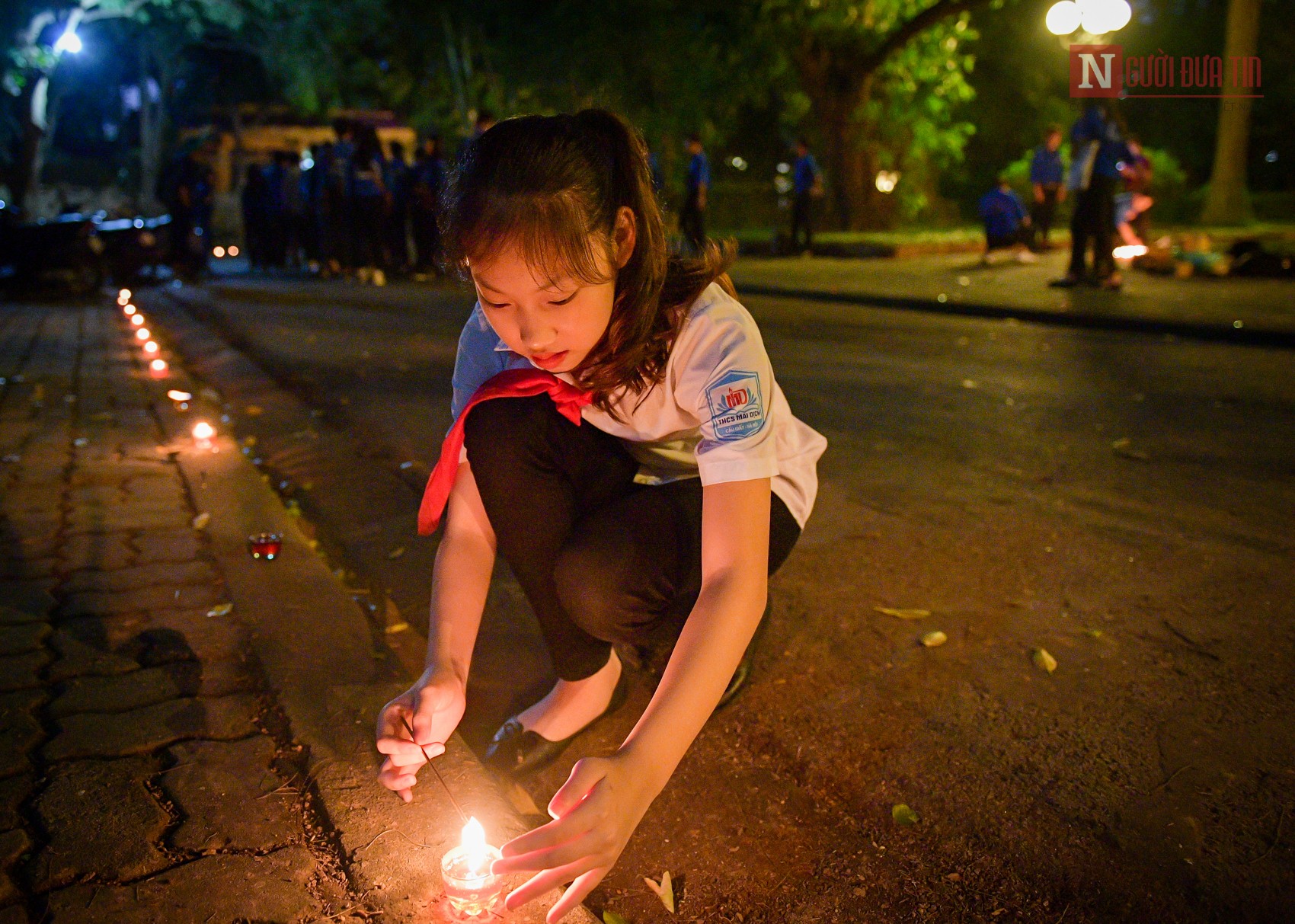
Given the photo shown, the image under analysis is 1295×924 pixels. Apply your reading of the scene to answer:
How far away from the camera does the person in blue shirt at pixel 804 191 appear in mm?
18656

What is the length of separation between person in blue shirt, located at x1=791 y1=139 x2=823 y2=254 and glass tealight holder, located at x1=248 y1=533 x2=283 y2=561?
16.4 metres

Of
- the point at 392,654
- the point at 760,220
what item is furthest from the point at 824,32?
the point at 392,654

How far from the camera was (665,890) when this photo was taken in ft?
6.54

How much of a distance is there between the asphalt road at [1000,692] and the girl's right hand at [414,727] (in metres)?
0.44

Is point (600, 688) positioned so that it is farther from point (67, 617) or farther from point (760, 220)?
point (760, 220)

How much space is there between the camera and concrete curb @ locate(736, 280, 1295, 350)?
352 inches

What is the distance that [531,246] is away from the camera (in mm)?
1762

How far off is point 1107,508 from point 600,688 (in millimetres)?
2511

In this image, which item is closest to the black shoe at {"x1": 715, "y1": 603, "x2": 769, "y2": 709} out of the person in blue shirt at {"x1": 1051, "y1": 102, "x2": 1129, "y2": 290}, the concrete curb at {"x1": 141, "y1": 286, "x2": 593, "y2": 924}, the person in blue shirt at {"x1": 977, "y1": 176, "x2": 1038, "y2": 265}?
the concrete curb at {"x1": 141, "y1": 286, "x2": 593, "y2": 924}

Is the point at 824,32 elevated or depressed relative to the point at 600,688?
elevated

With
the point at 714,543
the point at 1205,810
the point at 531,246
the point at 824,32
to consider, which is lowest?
the point at 1205,810

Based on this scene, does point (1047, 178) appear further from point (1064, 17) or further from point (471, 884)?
point (471, 884)

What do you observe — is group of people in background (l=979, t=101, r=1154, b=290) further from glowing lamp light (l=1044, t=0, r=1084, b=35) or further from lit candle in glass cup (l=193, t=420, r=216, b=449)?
lit candle in glass cup (l=193, t=420, r=216, b=449)

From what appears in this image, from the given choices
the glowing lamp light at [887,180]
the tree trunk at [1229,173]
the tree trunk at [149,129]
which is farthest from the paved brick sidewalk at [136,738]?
the tree trunk at [149,129]
